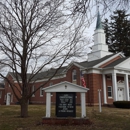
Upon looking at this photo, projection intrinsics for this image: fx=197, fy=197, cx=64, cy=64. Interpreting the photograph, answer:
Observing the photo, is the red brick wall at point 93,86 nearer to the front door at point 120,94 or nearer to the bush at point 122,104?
the bush at point 122,104

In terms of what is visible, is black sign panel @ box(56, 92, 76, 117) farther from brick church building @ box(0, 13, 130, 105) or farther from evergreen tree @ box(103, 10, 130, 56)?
evergreen tree @ box(103, 10, 130, 56)

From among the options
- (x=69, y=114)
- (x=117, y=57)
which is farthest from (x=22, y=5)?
(x=117, y=57)

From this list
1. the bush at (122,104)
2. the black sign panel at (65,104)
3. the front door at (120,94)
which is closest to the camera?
the black sign panel at (65,104)

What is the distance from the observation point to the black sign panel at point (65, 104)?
33.7 ft

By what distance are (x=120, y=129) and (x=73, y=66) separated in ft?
69.1

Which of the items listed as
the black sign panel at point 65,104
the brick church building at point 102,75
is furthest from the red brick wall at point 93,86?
the black sign panel at point 65,104

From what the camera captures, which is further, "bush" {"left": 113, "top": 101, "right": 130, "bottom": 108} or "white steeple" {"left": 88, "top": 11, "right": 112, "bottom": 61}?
"white steeple" {"left": 88, "top": 11, "right": 112, "bottom": 61}

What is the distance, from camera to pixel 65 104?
10.4 meters

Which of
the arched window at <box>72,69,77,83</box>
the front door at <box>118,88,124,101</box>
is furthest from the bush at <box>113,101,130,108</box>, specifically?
the arched window at <box>72,69,77,83</box>

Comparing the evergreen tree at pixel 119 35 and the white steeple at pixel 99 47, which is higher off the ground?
the evergreen tree at pixel 119 35

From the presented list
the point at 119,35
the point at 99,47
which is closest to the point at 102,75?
the point at 99,47

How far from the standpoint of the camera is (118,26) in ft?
181

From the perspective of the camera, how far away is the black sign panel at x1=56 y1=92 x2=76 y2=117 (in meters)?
10.3

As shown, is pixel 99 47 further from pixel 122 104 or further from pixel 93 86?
pixel 122 104
